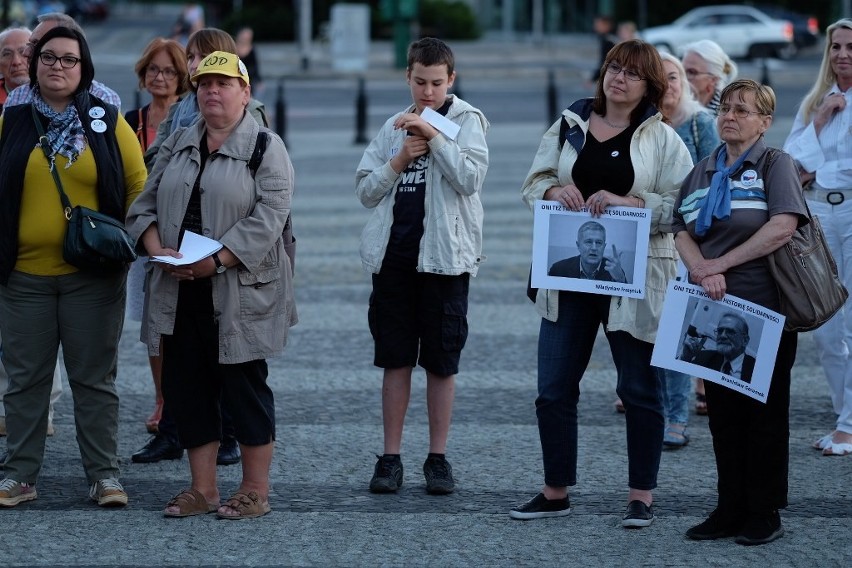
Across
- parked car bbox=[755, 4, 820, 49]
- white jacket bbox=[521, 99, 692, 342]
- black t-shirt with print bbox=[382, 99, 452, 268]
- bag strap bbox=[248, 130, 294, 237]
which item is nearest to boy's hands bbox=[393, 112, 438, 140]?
black t-shirt with print bbox=[382, 99, 452, 268]

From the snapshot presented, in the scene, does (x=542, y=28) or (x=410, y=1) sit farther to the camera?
(x=542, y=28)

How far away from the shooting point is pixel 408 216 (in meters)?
5.94

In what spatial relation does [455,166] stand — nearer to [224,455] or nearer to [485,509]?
[485,509]

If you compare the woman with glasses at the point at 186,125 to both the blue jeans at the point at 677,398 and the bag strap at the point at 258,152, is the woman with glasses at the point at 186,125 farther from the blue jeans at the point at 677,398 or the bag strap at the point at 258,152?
the blue jeans at the point at 677,398

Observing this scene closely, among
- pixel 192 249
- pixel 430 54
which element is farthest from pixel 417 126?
pixel 192 249

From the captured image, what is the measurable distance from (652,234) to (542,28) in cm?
4983

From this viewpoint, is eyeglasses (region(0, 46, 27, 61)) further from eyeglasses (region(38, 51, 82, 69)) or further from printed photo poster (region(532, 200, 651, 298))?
printed photo poster (region(532, 200, 651, 298))

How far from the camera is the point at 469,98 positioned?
29.6 m

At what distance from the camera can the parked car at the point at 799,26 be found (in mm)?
43375

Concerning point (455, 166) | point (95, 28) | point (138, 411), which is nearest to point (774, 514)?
point (455, 166)

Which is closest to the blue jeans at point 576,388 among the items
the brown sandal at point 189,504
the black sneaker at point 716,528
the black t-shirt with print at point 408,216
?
the black sneaker at point 716,528

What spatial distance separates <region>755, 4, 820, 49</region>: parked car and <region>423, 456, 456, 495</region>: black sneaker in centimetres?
3976

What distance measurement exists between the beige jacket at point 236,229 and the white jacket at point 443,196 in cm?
51

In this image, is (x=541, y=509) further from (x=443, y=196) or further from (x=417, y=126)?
(x=417, y=126)
